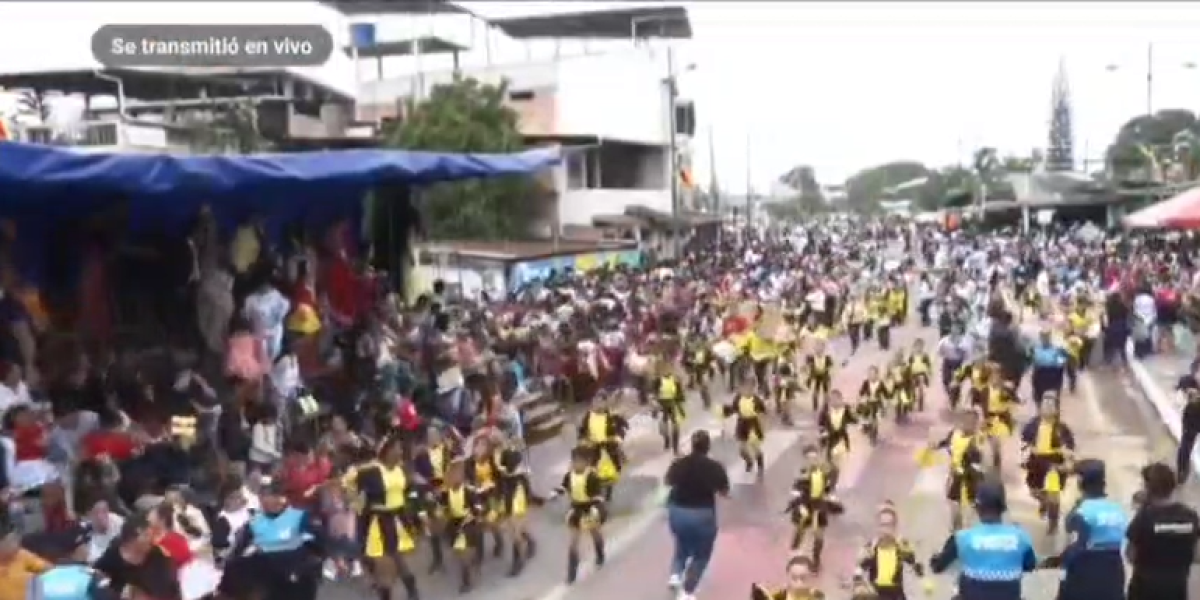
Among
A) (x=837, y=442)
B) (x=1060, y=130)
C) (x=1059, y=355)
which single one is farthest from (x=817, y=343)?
(x=1060, y=130)

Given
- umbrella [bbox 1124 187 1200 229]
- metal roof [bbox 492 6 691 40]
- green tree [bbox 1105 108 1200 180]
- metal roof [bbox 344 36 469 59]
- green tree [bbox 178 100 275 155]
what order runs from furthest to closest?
green tree [bbox 1105 108 1200 180] < metal roof [bbox 492 6 691 40] < metal roof [bbox 344 36 469 59] < green tree [bbox 178 100 275 155] < umbrella [bbox 1124 187 1200 229]

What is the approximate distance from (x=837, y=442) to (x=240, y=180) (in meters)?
7.46

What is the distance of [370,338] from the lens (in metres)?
20.7

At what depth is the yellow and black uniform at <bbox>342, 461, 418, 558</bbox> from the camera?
1390cm

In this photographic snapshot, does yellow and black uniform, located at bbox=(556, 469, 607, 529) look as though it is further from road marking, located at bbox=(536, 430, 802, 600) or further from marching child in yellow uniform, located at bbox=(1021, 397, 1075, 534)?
marching child in yellow uniform, located at bbox=(1021, 397, 1075, 534)

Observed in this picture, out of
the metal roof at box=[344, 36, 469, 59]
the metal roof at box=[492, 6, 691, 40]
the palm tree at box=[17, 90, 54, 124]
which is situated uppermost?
the metal roof at box=[492, 6, 691, 40]

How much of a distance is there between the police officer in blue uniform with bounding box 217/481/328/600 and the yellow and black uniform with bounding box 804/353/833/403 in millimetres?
14884

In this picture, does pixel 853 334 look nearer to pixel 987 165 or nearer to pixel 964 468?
pixel 964 468

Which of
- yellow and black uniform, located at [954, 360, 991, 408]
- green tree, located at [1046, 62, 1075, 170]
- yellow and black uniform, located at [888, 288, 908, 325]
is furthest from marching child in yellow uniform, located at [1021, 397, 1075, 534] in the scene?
green tree, located at [1046, 62, 1075, 170]

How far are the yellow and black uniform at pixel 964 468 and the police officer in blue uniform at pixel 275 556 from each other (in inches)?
269

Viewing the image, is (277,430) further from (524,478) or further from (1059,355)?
(1059,355)

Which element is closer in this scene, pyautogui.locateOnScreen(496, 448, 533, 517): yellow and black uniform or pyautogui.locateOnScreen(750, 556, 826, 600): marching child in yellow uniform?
pyautogui.locateOnScreen(750, 556, 826, 600): marching child in yellow uniform

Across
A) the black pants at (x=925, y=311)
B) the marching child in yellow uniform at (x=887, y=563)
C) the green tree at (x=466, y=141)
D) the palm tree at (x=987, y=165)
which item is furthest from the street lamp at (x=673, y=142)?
the palm tree at (x=987, y=165)

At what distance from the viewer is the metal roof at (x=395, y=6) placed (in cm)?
6544
